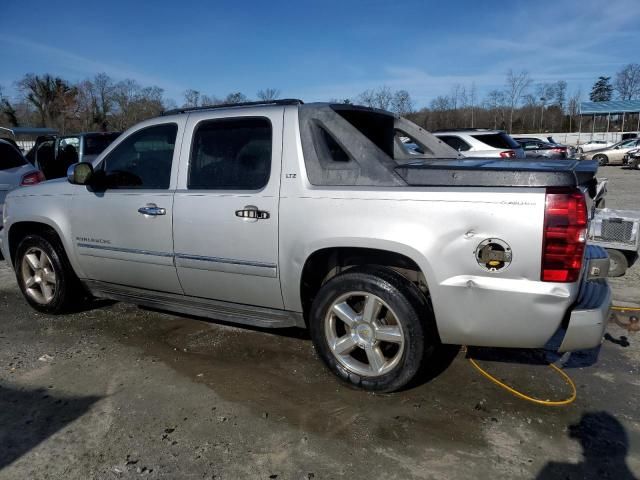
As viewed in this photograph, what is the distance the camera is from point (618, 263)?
232 inches

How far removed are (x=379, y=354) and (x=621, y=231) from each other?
157 inches

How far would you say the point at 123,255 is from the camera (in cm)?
415

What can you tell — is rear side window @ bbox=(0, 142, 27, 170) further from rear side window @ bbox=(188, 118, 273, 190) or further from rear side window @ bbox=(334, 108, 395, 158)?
rear side window @ bbox=(334, 108, 395, 158)

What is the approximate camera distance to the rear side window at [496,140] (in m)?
11.6

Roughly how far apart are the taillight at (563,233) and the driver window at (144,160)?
272 centimetres

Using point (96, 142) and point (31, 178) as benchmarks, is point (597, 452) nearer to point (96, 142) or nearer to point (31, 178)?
point (31, 178)

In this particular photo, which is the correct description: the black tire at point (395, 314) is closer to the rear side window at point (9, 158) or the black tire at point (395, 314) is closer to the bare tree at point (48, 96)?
the rear side window at point (9, 158)

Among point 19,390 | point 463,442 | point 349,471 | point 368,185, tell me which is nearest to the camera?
point 349,471

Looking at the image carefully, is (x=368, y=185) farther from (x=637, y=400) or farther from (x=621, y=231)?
(x=621, y=231)

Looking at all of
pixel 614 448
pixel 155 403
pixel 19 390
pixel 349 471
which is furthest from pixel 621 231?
pixel 19 390

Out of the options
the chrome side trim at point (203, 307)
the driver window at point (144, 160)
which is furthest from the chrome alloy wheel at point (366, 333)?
the driver window at point (144, 160)

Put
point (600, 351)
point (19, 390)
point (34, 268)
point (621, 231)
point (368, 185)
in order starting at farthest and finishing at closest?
point (621, 231) < point (34, 268) < point (600, 351) < point (19, 390) < point (368, 185)

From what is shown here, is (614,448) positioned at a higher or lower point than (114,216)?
lower

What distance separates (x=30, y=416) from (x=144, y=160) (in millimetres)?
2071
